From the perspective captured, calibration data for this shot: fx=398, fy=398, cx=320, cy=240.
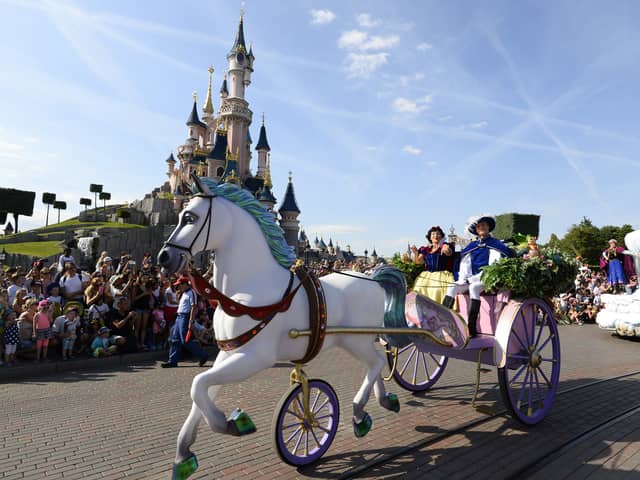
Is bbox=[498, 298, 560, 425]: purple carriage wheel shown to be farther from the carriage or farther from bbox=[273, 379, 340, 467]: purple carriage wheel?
bbox=[273, 379, 340, 467]: purple carriage wheel

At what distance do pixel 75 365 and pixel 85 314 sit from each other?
141 cm

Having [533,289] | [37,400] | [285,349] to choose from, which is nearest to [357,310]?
[285,349]

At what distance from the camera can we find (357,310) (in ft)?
13.6

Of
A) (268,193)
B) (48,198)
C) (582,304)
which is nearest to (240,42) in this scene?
(268,193)

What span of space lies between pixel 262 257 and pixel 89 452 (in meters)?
2.71

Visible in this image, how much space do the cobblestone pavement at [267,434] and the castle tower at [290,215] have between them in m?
53.3

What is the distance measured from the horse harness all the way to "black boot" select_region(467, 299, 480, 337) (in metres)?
2.51

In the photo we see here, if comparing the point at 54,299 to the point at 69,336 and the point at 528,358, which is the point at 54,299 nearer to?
the point at 69,336

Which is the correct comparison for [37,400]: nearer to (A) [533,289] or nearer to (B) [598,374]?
(A) [533,289]

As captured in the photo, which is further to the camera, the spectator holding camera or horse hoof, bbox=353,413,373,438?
the spectator holding camera

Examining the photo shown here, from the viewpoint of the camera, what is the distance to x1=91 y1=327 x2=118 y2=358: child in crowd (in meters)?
8.08

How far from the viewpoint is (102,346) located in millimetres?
8211

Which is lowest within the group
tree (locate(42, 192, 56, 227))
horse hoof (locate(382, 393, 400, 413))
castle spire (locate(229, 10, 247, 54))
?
horse hoof (locate(382, 393, 400, 413))

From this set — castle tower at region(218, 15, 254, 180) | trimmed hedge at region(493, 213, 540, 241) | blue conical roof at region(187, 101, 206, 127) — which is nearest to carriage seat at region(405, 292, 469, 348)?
trimmed hedge at region(493, 213, 540, 241)
